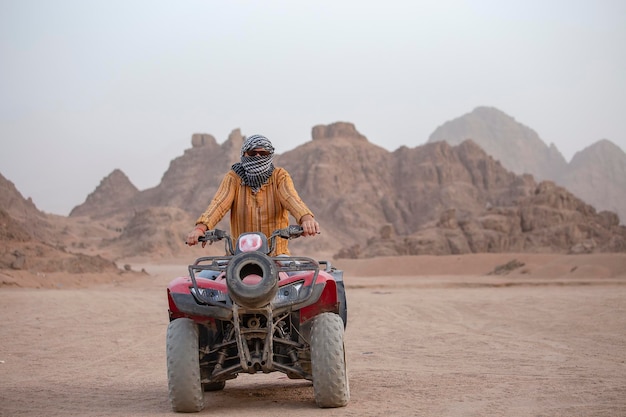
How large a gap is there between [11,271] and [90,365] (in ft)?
62.7

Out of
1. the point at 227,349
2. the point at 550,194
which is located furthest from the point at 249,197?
the point at 550,194

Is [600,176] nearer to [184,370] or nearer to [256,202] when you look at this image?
[256,202]

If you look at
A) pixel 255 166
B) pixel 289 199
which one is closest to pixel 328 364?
pixel 289 199

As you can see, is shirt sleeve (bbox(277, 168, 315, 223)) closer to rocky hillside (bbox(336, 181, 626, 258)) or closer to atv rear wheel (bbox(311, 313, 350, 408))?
atv rear wheel (bbox(311, 313, 350, 408))

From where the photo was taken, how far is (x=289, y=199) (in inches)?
277

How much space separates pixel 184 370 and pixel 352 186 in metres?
114

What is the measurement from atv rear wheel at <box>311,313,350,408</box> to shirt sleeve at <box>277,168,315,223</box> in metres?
1.14

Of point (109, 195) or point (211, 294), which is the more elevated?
point (109, 195)

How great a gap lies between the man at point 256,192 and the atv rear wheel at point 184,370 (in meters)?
1.30

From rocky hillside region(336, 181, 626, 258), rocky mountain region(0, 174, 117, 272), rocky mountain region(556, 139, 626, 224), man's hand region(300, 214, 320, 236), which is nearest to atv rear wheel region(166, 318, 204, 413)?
man's hand region(300, 214, 320, 236)

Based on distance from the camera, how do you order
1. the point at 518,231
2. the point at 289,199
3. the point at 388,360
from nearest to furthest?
the point at 289,199 → the point at 388,360 → the point at 518,231

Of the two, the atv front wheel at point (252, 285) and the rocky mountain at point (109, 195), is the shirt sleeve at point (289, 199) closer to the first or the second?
the atv front wheel at point (252, 285)

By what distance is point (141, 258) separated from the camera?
82188 millimetres

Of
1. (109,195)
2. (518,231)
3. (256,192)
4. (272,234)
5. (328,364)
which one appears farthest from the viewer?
(109,195)
